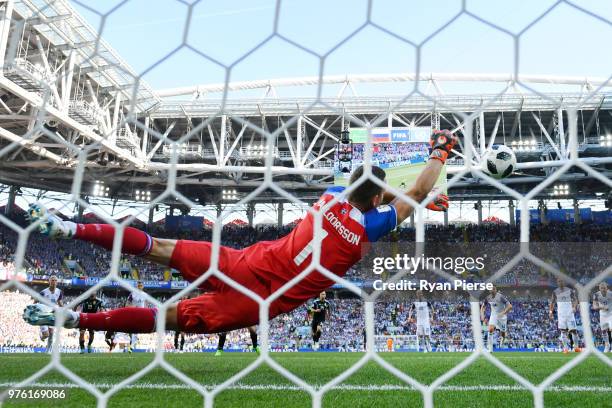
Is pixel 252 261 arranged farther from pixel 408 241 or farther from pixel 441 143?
pixel 408 241

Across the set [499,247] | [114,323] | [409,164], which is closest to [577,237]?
[499,247]

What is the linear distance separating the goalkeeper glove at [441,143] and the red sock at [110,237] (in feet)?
6.38

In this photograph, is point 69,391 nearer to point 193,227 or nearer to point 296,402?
point 296,402

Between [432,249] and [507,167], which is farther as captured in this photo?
[432,249]

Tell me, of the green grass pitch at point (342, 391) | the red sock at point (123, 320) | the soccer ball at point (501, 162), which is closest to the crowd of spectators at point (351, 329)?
the green grass pitch at point (342, 391)

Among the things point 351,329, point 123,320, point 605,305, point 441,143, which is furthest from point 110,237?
point 351,329

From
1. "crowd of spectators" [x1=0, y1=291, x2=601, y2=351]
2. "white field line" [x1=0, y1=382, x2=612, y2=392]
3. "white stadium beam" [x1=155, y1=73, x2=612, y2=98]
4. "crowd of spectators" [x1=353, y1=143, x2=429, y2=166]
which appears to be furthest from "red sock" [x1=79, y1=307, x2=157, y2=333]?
"white stadium beam" [x1=155, y1=73, x2=612, y2=98]

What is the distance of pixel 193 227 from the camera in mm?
30094

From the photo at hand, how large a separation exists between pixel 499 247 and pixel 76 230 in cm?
2510

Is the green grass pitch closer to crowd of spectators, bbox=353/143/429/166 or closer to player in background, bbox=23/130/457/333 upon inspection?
player in background, bbox=23/130/457/333

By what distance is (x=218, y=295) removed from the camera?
3.34 m

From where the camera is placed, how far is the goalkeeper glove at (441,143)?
3020mm

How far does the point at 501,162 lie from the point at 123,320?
3.92 meters

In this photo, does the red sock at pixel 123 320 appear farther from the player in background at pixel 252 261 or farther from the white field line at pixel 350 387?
the white field line at pixel 350 387
